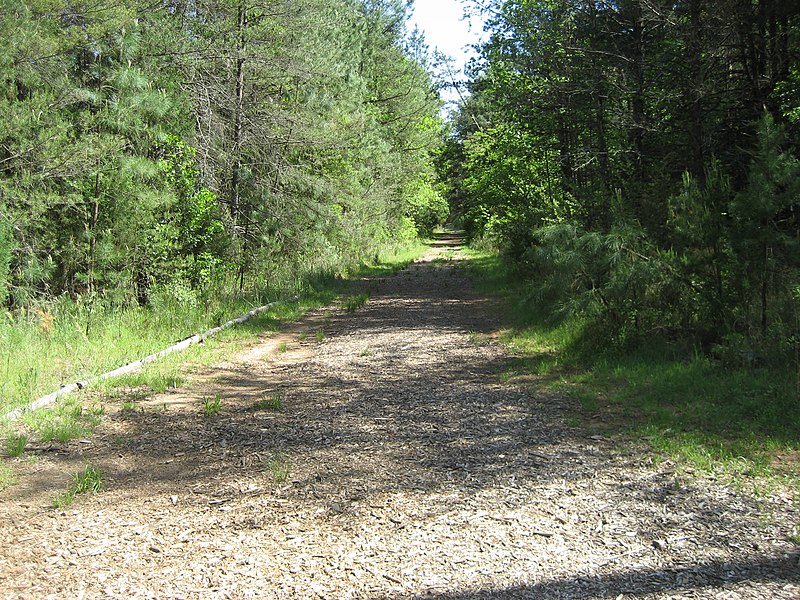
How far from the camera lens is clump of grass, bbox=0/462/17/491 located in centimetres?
497

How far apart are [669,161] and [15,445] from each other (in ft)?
32.4

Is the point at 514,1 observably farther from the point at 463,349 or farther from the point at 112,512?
the point at 112,512

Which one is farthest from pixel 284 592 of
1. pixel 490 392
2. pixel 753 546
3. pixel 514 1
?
pixel 514 1

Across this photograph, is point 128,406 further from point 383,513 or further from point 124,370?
point 383,513

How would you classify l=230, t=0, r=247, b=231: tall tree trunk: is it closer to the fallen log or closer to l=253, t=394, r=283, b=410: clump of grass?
the fallen log

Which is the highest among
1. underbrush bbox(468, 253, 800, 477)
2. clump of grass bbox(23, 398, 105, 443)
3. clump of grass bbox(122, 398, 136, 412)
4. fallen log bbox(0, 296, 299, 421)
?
fallen log bbox(0, 296, 299, 421)

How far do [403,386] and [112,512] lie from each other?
415 centimetres

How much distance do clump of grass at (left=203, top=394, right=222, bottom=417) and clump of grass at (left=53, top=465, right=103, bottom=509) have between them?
181 cm

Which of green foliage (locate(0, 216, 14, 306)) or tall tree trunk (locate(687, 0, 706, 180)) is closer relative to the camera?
tall tree trunk (locate(687, 0, 706, 180))

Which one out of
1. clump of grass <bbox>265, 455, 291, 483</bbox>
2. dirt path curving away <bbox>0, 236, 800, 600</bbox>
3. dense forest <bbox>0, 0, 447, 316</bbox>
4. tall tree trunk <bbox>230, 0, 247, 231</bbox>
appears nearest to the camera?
dirt path curving away <bbox>0, 236, 800, 600</bbox>

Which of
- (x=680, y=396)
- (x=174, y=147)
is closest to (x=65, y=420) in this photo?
(x=680, y=396)

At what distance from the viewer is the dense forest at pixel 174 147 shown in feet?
36.6

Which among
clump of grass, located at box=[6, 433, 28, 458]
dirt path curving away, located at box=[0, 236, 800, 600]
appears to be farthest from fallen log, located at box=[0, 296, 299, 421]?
dirt path curving away, located at box=[0, 236, 800, 600]

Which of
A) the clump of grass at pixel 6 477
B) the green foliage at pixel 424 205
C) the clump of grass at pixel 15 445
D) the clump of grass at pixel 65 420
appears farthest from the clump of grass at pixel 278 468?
the green foliage at pixel 424 205
